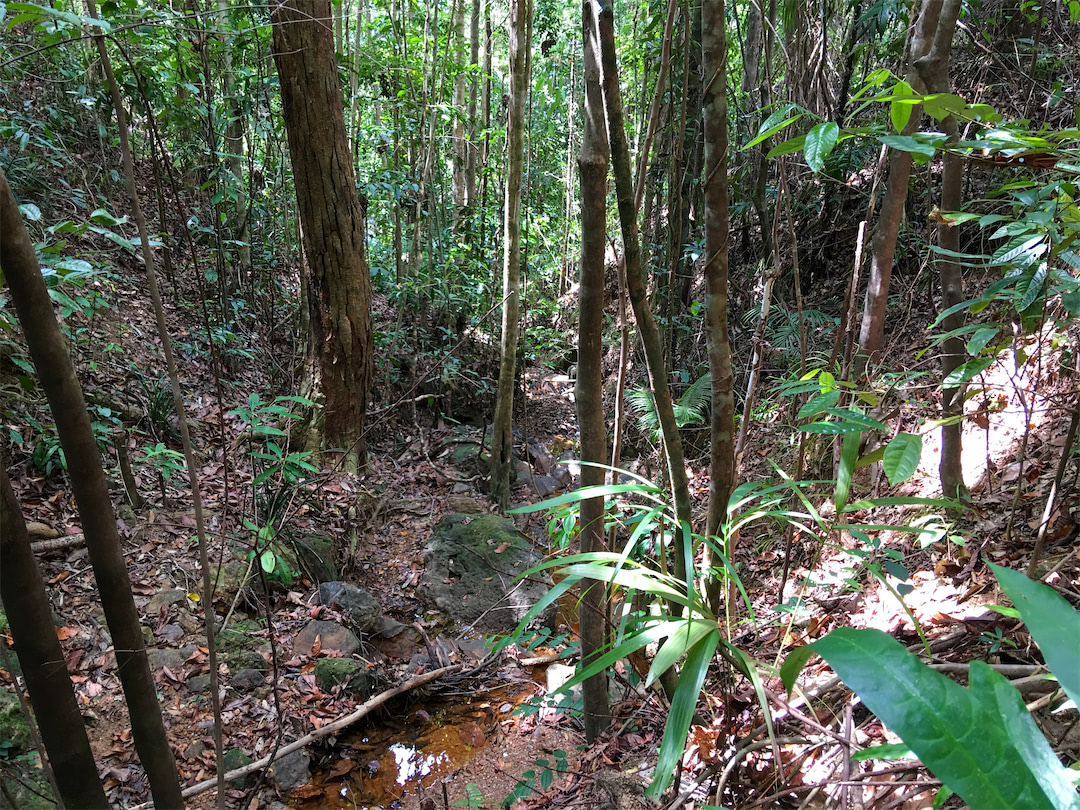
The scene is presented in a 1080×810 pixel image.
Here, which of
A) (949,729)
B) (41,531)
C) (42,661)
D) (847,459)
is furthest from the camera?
(41,531)

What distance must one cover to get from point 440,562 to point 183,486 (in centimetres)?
183

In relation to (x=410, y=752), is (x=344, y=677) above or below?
above

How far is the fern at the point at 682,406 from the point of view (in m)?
5.20

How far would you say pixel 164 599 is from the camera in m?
3.27

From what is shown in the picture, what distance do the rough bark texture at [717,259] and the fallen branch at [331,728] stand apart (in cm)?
183

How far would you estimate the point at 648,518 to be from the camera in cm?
164

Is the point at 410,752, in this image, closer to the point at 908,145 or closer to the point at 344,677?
the point at 344,677

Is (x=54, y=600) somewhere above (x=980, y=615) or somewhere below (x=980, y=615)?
below

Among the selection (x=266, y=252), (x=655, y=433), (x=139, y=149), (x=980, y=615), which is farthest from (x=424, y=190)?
(x=980, y=615)

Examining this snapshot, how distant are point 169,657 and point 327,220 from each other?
125 inches

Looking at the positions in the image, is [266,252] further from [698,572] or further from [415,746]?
[698,572]

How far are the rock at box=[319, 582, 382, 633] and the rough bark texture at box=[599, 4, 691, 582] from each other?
105 inches

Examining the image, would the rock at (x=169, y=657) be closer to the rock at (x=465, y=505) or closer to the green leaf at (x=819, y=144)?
the rock at (x=465, y=505)

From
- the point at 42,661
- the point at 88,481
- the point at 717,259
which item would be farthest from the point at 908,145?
the point at 42,661
